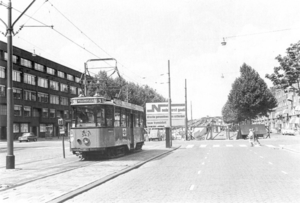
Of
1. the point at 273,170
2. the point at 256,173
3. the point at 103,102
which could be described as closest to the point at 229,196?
the point at 256,173

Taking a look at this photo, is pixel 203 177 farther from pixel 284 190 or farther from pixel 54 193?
pixel 54 193

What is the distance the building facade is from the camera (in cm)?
6388

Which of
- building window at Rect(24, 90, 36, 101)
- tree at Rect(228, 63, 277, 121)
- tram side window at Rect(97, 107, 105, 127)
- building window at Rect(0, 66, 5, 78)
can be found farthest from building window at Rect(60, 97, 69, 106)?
tram side window at Rect(97, 107, 105, 127)

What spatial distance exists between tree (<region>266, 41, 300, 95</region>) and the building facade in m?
49.8

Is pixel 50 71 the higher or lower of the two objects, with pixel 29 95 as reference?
higher

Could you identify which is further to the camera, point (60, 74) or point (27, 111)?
point (60, 74)

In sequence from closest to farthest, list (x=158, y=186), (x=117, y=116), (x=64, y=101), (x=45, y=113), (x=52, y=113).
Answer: (x=158, y=186) → (x=117, y=116) → (x=45, y=113) → (x=52, y=113) → (x=64, y=101)

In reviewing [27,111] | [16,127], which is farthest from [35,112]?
[16,127]

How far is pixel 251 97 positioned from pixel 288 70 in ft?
131

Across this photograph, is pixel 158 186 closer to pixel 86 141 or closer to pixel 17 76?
pixel 86 141

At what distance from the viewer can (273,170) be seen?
14.3 metres

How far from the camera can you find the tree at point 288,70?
19.8 metres

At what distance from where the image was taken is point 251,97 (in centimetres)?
5922

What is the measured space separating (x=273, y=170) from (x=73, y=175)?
283 inches
